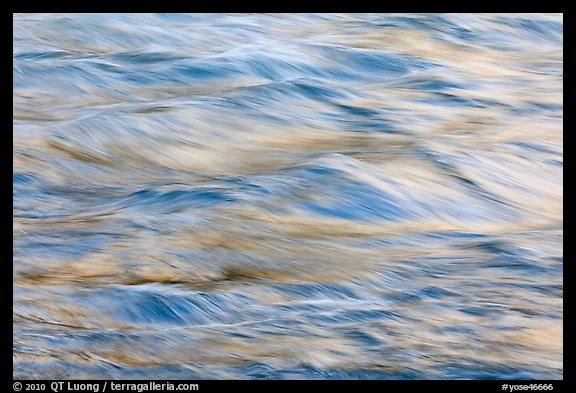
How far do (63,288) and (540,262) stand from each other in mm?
2015

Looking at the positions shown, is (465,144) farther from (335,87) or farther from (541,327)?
(541,327)

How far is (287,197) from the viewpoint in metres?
4.55

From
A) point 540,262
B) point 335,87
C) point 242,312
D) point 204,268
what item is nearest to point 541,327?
point 540,262

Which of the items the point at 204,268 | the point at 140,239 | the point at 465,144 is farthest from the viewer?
the point at 465,144

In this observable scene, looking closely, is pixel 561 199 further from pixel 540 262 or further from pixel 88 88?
pixel 88 88

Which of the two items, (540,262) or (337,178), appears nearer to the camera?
(540,262)

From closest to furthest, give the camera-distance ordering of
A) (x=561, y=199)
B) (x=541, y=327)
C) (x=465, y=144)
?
(x=541, y=327) < (x=561, y=199) < (x=465, y=144)

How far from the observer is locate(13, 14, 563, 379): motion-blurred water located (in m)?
3.27

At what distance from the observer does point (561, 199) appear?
15.4 feet

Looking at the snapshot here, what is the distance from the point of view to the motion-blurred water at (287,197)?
10.7 feet

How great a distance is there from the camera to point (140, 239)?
405cm

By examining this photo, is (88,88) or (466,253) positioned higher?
(88,88)

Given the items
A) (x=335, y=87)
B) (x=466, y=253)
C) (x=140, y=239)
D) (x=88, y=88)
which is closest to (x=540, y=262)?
(x=466, y=253)

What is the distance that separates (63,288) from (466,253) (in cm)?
174
